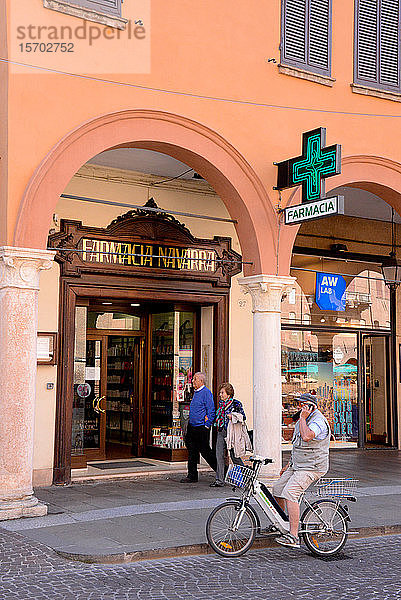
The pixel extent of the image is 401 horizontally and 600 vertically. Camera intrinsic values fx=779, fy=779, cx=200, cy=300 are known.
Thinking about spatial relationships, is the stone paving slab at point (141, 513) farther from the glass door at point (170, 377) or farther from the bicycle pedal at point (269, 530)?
the glass door at point (170, 377)

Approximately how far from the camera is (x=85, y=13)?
33.3ft

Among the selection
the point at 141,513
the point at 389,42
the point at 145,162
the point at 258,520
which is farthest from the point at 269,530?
the point at 389,42

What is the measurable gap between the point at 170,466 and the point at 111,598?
24.1 ft

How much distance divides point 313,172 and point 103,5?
3.63 m

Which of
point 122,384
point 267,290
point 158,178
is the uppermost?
point 158,178

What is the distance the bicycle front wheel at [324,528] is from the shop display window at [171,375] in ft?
20.2

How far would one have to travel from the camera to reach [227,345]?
14.0 meters

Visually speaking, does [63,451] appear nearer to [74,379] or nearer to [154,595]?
[74,379]

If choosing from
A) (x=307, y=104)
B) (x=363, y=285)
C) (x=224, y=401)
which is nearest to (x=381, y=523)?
(x=224, y=401)

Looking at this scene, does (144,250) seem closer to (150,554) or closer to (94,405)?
(94,405)

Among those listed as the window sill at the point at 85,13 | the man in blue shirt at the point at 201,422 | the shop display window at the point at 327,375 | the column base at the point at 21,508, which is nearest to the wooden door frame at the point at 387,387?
the shop display window at the point at 327,375

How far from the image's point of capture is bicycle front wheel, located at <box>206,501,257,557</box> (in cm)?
771

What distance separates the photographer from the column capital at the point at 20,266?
9344 millimetres

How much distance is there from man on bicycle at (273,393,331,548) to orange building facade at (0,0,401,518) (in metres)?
3.23
